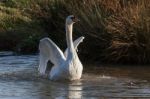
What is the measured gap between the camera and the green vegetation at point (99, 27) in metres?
15.6

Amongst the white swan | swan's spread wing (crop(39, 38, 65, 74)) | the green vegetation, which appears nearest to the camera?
the white swan

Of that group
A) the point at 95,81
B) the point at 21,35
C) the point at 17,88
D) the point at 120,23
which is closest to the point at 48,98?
the point at 17,88

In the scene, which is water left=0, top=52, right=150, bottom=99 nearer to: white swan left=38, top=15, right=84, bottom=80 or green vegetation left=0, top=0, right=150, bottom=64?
white swan left=38, top=15, right=84, bottom=80

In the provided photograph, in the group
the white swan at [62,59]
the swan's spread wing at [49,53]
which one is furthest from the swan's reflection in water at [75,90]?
the swan's spread wing at [49,53]

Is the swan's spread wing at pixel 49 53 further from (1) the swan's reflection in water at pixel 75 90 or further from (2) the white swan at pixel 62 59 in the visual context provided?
Answer: (1) the swan's reflection in water at pixel 75 90

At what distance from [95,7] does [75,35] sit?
3.12 feet

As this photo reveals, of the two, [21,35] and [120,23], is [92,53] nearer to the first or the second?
[120,23]

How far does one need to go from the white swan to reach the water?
0.21 m

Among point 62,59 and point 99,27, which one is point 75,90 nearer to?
point 62,59

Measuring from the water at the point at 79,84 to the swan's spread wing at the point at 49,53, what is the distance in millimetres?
298

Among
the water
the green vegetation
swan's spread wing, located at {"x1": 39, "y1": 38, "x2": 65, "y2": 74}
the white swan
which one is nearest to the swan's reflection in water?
the water

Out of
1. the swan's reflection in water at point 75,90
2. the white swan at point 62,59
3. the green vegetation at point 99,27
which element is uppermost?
the green vegetation at point 99,27

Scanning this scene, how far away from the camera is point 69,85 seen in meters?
13.2

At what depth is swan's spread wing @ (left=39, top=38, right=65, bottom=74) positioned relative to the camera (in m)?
A: 14.4
